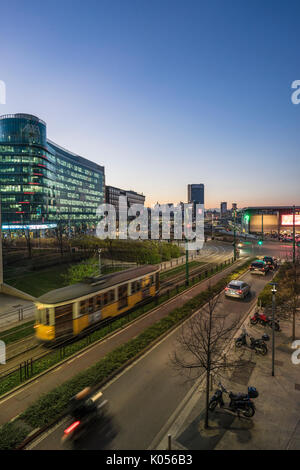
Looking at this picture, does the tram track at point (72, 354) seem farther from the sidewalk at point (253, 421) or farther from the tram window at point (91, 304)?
A: the sidewalk at point (253, 421)

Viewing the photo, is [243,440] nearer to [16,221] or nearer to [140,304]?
[140,304]

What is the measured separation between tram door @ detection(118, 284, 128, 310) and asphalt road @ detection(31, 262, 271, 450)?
476 centimetres

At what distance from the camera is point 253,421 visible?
8.77 meters

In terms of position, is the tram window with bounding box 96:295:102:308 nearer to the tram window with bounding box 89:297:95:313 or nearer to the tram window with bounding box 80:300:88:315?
the tram window with bounding box 89:297:95:313

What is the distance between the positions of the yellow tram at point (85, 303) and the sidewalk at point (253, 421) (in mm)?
7805

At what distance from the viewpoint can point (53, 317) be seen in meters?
13.8

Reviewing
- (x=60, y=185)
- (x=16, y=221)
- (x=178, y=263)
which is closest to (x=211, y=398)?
(x=178, y=263)

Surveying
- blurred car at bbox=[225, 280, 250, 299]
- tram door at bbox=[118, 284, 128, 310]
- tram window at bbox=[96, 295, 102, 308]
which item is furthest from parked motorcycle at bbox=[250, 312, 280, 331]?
tram window at bbox=[96, 295, 102, 308]

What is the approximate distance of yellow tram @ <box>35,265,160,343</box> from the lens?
13891 mm

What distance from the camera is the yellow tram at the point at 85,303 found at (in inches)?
547

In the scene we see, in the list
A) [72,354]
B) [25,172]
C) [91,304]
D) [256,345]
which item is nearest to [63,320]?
[72,354]

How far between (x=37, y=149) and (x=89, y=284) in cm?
10152

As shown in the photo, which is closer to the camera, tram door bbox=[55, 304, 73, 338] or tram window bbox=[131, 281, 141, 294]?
tram door bbox=[55, 304, 73, 338]

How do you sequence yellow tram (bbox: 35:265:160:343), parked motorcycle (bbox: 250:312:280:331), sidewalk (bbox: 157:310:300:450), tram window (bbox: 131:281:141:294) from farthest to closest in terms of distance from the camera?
1. tram window (bbox: 131:281:141:294)
2. parked motorcycle (bbox: 250:312:280:331)
3. yellow tram (bbox: 35:265:160:343)
4. sidewalk (bbox: 157:310:300:450)
